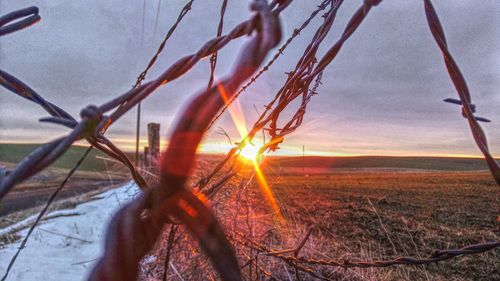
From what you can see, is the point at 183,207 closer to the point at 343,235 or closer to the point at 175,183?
the point at 175,183

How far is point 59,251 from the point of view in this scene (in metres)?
4.55

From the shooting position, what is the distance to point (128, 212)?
16.5 inches

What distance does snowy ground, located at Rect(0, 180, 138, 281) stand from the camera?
11.5 feet

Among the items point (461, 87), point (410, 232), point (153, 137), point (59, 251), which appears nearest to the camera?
point (461, 87)

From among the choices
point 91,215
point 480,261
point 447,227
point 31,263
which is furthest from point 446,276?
point 91,215

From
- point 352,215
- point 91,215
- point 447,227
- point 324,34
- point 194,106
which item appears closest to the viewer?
point 194,106

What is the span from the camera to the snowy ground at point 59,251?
350 centimetres

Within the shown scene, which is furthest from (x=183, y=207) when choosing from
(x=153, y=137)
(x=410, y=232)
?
(x=153, y=137)

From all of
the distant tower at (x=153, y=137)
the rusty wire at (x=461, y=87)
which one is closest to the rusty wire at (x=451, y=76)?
the rusty wire at (x=461, y=87)

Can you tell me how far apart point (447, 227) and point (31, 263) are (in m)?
5.41

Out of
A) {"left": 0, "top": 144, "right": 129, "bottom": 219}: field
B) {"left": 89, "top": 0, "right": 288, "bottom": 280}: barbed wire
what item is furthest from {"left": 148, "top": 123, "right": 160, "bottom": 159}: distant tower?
{"left": 89, "top": 0, "right": 288, "bottom": 280}: barbed wire

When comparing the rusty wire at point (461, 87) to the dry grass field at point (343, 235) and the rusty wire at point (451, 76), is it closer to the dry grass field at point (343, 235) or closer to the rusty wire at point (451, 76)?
the rusty wire at point (451, 76)

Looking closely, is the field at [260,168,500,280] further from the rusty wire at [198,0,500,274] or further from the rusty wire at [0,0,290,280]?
the rusty wire at [0,0,290,280]

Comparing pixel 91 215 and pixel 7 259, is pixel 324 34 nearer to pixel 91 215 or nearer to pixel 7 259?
pixel 7 259
